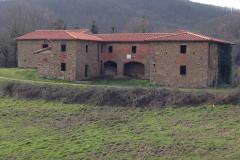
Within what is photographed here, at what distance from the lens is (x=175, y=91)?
1463 inches

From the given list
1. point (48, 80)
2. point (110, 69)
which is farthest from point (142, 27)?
point (48, 80)

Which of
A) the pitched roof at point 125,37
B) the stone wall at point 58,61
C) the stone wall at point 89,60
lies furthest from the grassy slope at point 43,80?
the pitched roof at point 125,37

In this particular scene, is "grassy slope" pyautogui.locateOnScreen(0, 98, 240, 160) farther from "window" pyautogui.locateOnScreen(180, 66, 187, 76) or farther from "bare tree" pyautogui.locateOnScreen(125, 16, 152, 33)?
"bare tree" pyautogui.locateOnScreen(125, 16, 152, 33)

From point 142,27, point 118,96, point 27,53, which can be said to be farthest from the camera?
point 142,27

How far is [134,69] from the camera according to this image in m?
50.3

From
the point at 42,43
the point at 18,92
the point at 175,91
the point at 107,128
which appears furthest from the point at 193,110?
the point at 42,43

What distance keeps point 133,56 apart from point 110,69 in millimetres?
3164

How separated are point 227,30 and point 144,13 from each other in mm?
52245

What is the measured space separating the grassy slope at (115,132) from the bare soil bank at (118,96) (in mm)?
1085

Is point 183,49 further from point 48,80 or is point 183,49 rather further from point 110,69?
point 48,80

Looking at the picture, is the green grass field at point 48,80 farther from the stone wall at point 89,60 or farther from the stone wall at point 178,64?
the stone wall at point 178,64

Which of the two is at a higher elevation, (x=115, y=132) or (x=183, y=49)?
(x=183, y=49)

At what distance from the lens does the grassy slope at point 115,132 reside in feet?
86.9

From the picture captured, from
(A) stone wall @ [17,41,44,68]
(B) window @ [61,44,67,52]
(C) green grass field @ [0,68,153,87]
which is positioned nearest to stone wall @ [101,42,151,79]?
(C) green grass field @ [0,68,153,87]
